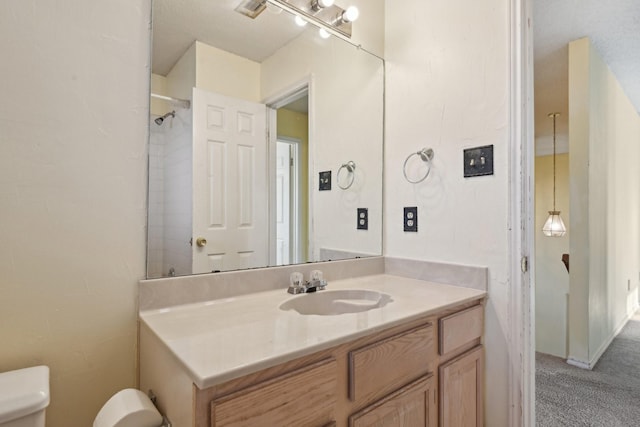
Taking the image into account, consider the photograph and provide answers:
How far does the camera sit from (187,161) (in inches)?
46.2

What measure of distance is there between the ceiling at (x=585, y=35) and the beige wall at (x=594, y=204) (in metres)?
0.10

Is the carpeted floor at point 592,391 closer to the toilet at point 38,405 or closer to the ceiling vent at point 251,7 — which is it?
the toilet at point 38,405

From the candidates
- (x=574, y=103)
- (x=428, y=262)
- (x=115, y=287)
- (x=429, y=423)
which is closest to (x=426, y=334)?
(x=429, y=423)

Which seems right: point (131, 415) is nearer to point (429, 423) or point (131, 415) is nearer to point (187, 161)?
point (187, 161)

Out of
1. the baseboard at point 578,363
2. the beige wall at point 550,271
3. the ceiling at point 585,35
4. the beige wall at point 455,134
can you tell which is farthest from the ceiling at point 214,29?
the baseboard at point 578,363

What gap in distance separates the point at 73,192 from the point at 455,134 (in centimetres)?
141

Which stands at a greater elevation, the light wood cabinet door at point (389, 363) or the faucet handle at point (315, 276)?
the faucet handle at point (315, 276)

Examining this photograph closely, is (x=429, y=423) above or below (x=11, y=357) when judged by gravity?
below

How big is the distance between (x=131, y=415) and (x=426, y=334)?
0.84m

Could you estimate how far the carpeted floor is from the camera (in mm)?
1874

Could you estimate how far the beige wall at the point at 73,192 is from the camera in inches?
33.0

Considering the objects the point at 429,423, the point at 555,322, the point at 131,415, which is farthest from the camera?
the point at 555,322

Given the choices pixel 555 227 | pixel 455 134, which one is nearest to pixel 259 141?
pixel 455 134

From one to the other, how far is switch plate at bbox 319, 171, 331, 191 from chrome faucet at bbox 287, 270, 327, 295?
0.48m
